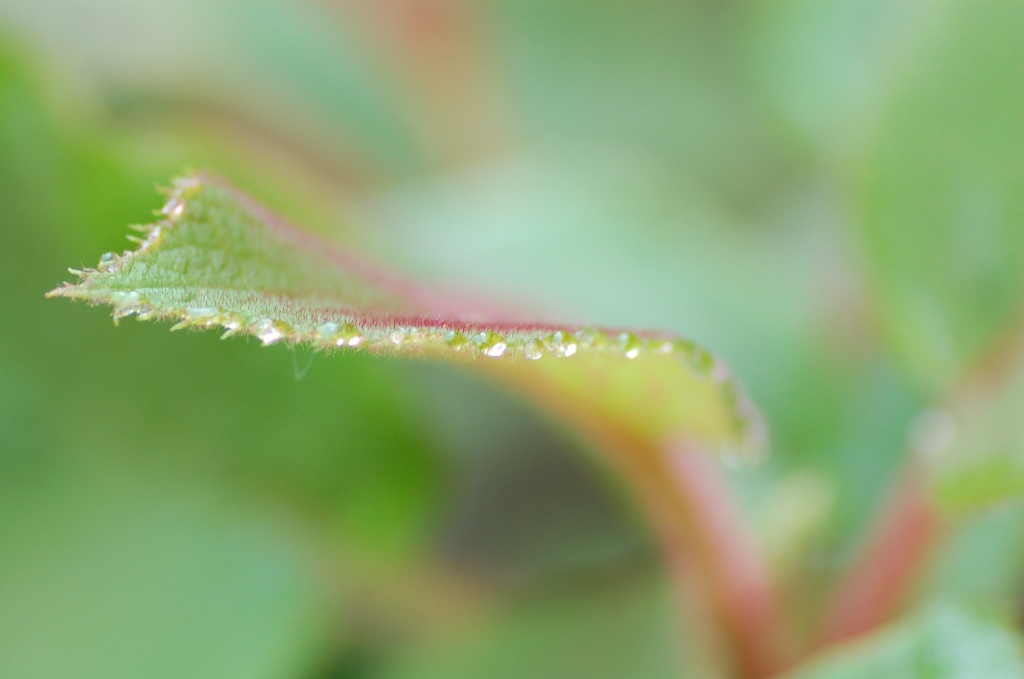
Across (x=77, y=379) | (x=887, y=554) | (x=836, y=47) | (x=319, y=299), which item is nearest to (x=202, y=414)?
(x=77, y=379)

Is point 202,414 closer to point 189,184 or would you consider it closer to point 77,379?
point 77,379

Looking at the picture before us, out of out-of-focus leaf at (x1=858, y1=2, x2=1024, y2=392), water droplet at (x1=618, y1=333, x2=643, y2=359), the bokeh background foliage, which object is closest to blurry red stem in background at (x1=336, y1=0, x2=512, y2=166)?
the bokeh background foliage

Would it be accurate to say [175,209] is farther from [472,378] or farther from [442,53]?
A: [442,53]

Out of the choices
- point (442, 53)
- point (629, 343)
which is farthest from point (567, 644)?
point (442, 53)

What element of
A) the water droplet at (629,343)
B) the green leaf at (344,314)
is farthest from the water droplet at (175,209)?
the water droplet at (629,343)

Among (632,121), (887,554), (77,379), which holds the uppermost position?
(632,121)

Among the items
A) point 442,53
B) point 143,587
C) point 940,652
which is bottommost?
point 940,652

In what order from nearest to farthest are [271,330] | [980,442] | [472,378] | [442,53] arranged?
[271,330]
[980,442]
[472,378]
[442,53]
